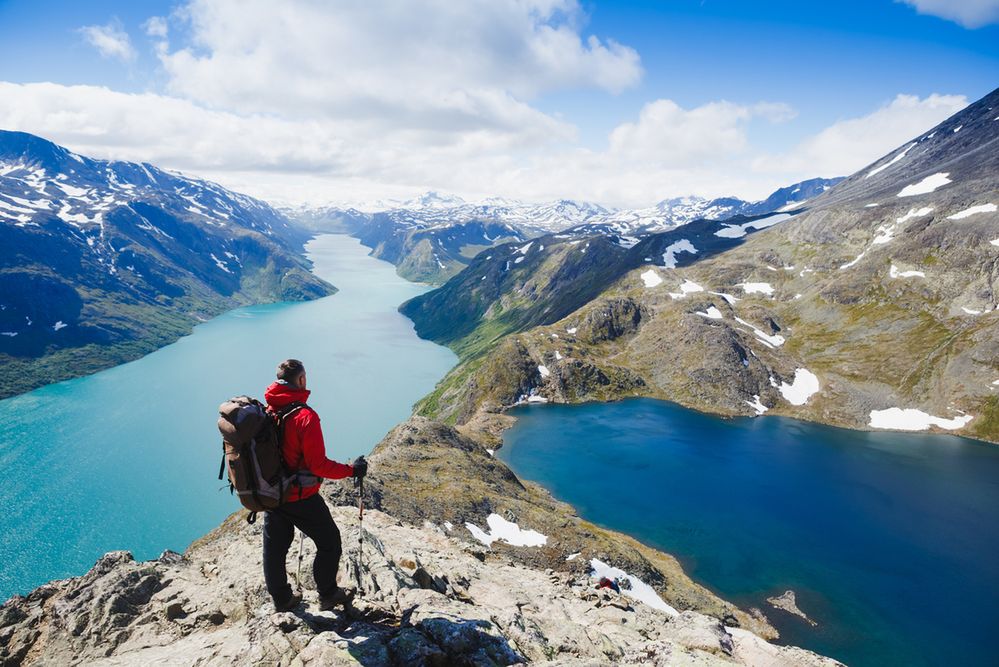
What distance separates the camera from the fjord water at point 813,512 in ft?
186

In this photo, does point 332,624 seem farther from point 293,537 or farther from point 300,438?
point 300,438

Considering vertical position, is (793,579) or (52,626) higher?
(52,626)

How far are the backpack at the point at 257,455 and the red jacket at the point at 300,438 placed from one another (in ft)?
0.40

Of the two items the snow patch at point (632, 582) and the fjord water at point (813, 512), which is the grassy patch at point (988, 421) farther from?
the snow patch at point (632, 582)

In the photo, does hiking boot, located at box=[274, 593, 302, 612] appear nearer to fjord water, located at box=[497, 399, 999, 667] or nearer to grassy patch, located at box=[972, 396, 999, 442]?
fjord water, located at box=[497, 399, 999, 667]

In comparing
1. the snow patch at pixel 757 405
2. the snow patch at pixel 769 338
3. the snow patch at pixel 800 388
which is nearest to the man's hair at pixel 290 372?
the snow patch at pixel 757 405

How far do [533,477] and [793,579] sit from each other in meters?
45.7

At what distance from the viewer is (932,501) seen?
277 ft

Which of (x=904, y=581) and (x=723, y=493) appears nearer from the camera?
(x=904, y=581)

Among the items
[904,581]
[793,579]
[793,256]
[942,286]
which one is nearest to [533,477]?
[793,579]

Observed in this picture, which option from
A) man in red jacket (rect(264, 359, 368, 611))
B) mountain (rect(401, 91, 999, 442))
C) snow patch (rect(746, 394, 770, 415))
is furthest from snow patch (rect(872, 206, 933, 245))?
A: man in red jacket (rect(264, 359, 368, 611))

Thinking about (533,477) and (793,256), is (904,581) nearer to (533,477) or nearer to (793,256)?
(533,477)

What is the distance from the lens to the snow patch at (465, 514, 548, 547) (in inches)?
2184

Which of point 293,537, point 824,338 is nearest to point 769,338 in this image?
point 824,338
